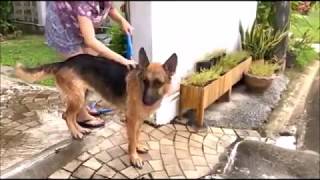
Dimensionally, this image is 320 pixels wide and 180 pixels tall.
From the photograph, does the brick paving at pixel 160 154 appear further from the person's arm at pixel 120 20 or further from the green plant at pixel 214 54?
the person's arm at pixel 120 20

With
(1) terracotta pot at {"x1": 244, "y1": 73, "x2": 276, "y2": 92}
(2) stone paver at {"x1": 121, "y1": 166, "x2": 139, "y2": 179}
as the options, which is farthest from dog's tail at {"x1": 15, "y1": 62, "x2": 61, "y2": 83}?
(1) terracotta pot at {"x1": 244, "y1": 73, "x2": 276, "y2": 92}

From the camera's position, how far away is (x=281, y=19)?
3.05 m

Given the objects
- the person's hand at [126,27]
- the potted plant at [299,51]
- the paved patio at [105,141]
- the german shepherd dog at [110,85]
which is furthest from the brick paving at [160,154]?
the potted plant at [299,51]

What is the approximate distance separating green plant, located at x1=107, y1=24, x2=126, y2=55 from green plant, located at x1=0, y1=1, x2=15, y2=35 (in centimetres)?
46

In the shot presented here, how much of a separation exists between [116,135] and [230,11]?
1403 millimetres

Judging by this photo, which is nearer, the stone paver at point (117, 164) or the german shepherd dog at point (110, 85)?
the german shepherd dog at point (110, 85)

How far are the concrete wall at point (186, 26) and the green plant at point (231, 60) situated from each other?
6.8 inches

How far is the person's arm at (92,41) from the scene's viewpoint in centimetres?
156

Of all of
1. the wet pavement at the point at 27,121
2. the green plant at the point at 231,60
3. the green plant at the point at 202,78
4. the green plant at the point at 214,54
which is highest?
the green plant at the point at 214,54

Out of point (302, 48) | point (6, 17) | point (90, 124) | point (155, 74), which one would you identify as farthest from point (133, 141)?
point (302, 48)

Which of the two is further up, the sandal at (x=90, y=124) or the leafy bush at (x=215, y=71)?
the leafy bush at (x=215, y=71)

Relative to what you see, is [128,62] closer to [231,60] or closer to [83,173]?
[83,173]

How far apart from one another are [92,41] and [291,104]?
7.10 feet

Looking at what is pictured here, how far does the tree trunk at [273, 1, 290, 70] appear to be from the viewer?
2.73 meters
